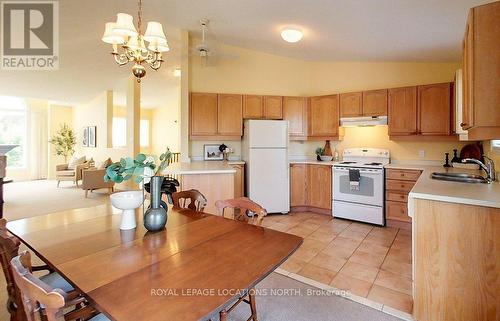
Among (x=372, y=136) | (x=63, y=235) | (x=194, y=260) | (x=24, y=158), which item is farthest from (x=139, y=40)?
(x=24, y=158)

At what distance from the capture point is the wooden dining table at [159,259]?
79 centimetres

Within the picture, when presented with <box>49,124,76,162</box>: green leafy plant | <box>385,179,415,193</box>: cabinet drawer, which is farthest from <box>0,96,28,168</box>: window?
<box>385,179,415,193</box>: cabinet drawer

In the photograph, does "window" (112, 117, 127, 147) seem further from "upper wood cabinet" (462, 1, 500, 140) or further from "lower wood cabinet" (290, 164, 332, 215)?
"upper wood cabinet" (462, 1, 500, 140)

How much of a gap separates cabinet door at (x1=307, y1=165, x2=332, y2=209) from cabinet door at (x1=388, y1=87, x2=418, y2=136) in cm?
117

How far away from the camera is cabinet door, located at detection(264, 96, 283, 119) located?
15.2 feet

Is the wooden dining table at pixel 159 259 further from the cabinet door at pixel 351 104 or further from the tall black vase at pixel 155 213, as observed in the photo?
the cabinet door at pixel 351 104

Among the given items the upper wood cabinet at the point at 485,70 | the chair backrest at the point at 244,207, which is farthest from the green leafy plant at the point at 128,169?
the upper wood cabinet at the point at 485,70

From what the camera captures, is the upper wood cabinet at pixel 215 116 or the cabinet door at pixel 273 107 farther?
the cabinet door at pixel 273 107

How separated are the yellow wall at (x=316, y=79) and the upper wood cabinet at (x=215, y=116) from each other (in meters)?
0.20

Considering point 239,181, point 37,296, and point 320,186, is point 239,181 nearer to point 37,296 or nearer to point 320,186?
point 320,186

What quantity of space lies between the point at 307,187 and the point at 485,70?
324cm

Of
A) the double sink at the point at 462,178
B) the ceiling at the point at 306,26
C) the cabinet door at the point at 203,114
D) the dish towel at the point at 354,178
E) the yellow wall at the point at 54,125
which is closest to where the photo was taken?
the double sink at the point at 462,178

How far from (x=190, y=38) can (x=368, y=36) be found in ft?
9.07

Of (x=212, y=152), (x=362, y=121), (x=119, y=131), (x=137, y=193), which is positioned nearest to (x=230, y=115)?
(x=212, y=152)
